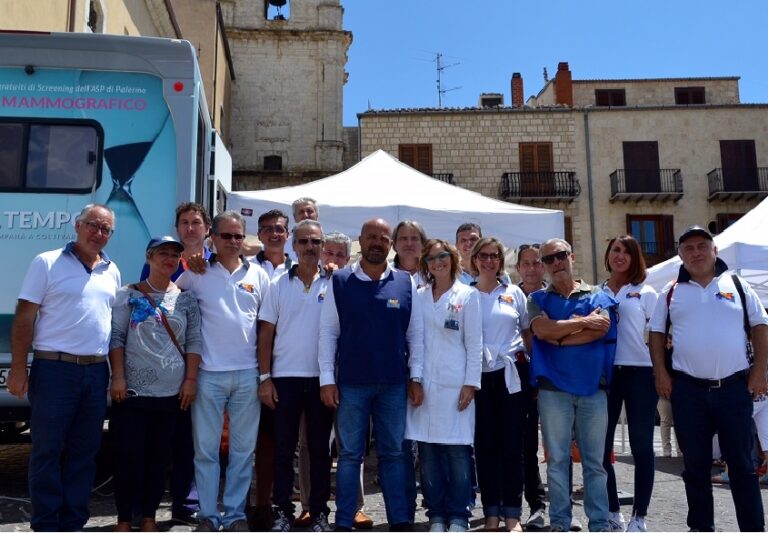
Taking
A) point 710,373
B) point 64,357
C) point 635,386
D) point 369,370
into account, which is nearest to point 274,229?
point 369,370

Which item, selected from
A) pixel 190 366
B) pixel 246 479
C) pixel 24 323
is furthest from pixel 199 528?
pixel 24 323

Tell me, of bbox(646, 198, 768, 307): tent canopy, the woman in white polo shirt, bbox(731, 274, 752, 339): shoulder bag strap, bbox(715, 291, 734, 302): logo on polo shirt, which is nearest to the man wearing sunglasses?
the woman in white polo shirt

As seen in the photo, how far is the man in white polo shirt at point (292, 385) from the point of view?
443 cm

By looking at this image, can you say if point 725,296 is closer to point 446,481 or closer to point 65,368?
point 446,481

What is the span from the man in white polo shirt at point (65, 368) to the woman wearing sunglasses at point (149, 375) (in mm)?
117

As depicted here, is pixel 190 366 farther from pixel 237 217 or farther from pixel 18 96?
pixel 18 96

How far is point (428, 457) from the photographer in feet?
14.4

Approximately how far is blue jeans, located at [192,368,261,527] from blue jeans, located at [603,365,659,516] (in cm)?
233

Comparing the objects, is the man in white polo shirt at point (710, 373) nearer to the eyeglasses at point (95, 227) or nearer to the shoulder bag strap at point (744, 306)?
the shoulder bag strap at point (744, 306)

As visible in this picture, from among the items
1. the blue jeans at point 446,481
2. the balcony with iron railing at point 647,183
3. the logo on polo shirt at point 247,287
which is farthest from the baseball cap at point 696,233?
the balcony with iron railing at point 647,183

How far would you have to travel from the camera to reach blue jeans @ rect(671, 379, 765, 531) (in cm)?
417

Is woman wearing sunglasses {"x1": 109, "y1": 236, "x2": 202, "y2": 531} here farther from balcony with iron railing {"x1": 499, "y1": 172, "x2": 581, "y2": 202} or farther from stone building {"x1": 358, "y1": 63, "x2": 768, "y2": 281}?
balcony with iron railing {"x1": 499, "y1": 172, "x2": 581, "y2": 202}

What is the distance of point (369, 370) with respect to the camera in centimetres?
427

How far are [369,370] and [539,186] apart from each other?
25567 mm
